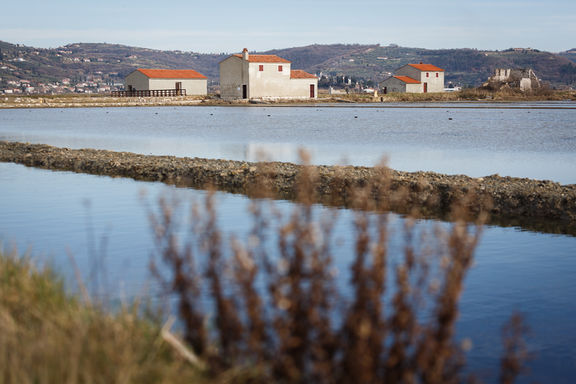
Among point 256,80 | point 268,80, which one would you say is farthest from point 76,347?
point 268,80

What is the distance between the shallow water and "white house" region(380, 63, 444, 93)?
86199mm

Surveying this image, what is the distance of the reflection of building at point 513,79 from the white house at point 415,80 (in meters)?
7.72

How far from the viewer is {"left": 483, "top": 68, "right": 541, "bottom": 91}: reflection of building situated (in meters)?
95.1

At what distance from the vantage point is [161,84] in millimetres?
85312

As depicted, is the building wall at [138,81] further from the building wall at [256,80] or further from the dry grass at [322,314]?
the dry grass at [322,314]

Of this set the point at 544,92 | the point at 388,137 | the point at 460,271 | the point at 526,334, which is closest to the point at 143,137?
the point at 388,137

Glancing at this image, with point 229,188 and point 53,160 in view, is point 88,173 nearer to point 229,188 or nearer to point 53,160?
point 53,160

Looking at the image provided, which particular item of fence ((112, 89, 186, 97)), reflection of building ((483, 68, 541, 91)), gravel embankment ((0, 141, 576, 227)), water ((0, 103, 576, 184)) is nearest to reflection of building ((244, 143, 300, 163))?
water ((0, 103, 576, 184))

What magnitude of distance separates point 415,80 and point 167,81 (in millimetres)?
36391

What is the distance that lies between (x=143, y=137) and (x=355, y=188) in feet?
68.2

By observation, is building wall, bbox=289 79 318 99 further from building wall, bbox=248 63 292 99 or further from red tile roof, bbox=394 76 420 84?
red tile roof, bbox=394 76 420 84

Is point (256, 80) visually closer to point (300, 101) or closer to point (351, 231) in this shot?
point (300, 101)

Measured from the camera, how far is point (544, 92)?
9656 cm

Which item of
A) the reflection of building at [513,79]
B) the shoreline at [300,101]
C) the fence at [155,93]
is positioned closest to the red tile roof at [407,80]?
the shoreline at [300,101]
